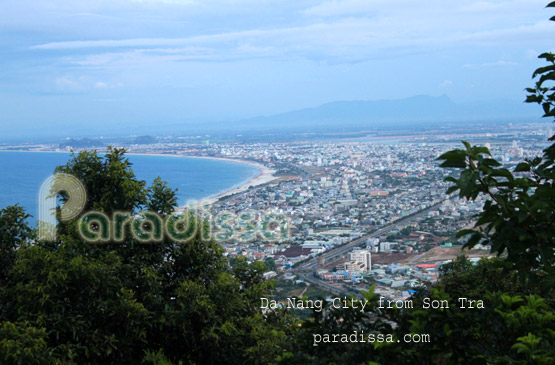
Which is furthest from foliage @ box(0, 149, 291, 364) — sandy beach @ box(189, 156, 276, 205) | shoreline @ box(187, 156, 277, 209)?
sandy beach @ box(189, 156, 276, 205)

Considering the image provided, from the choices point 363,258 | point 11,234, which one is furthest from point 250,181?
point 11,234

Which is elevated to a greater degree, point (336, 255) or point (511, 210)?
point (511, 210)

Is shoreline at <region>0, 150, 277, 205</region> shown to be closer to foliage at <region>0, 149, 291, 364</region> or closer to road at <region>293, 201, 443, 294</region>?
road at <region>293, 201, 443, 294</region>

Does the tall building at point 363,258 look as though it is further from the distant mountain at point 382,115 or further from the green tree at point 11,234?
the distant mountain at point 382,115

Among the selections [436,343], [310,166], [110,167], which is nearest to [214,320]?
[110,167]

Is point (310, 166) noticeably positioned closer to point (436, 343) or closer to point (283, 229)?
point (283, 229)

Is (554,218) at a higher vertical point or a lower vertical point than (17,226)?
higher

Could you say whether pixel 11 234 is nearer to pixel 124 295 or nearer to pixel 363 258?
pixel 124 295
